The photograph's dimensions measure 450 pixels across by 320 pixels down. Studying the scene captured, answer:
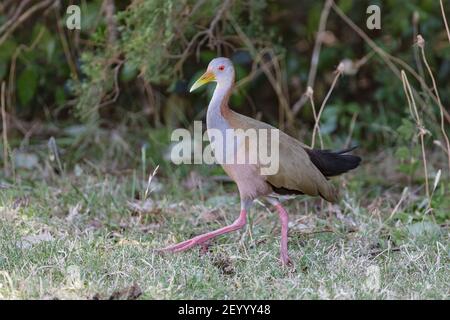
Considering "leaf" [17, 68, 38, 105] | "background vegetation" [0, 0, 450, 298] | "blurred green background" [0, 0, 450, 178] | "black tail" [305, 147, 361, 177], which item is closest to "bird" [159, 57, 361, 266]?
"black tail" [305, 147, 361, 177]

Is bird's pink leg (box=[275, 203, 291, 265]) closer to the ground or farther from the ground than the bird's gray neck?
closer to the ground

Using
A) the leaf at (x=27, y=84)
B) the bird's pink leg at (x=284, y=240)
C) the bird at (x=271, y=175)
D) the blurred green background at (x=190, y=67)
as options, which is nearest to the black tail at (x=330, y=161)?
the bird at (x=271, y=175)

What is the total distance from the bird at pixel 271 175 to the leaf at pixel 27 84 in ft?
9.45

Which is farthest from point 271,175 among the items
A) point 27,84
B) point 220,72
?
point 27,84

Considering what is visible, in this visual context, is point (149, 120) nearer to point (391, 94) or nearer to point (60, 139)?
point (60, 139)

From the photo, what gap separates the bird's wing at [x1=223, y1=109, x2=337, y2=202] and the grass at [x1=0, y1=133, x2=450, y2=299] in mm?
358

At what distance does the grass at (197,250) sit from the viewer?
4164 mm

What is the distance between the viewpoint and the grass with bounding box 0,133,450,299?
4164mm

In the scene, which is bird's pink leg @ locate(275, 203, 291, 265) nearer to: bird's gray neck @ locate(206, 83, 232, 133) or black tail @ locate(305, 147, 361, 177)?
black tail @ locate(305, 147, 361, 177)

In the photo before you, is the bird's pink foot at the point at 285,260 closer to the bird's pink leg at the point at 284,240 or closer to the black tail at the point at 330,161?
the bird's pink leg at the point at 284,240
